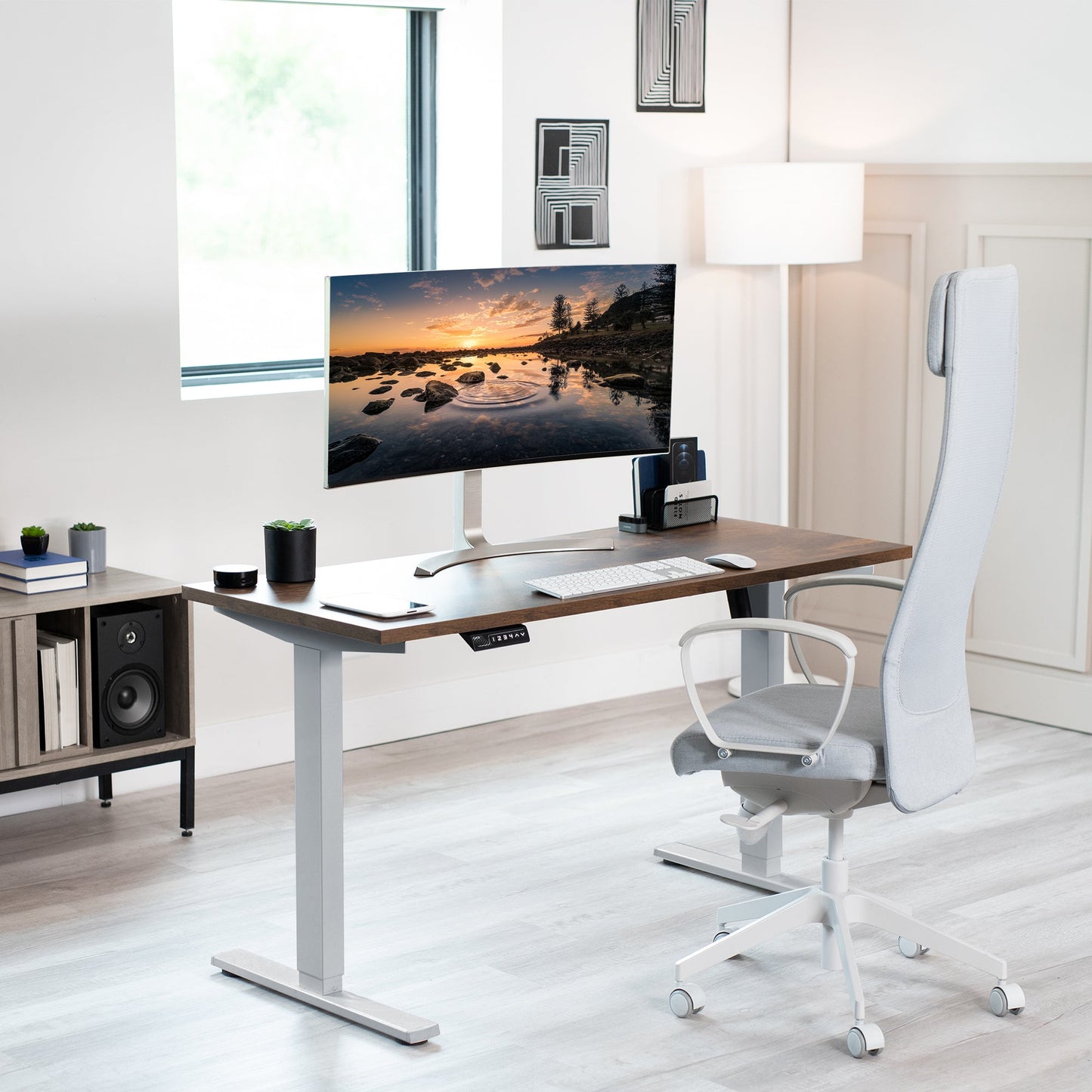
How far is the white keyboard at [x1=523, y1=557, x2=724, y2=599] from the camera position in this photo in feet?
10.2

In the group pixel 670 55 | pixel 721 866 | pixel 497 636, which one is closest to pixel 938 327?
pixel 497 636

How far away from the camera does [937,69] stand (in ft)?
17.0

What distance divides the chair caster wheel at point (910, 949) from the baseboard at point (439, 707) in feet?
6.30

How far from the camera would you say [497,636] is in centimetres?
295

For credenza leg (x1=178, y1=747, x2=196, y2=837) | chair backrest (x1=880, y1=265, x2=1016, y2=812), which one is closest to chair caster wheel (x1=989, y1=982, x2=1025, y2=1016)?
chair backrest (x1=880, y1=265, x2=1016, y2=812)

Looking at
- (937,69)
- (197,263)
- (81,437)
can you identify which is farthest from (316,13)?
(937,69)

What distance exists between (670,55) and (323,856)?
324 centimetres

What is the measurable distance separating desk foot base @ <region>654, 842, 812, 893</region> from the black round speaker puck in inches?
51.7

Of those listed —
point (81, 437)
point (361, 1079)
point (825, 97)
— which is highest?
point (825, 97)

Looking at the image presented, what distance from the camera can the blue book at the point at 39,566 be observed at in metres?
3.83

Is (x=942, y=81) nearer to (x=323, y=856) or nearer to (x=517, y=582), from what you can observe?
(x=517, y=582)

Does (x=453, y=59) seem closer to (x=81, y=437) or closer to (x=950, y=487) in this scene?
Result: (x=81, y=437)

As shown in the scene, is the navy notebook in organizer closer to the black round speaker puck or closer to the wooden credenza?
the black round speaker puck

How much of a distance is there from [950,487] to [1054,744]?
2.35m
